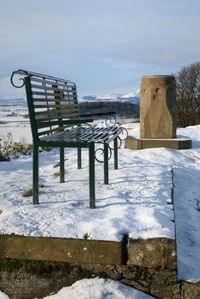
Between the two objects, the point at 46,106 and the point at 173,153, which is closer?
the point at 46,106

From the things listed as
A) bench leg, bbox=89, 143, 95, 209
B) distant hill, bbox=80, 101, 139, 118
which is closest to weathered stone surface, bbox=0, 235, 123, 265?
bench leg, bbox=89, 143, 95, 209

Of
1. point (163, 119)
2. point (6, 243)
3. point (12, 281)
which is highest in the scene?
point (163, 119)

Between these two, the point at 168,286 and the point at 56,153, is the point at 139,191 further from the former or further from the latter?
the point at 56,153

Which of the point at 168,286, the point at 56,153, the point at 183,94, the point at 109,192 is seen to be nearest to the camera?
the point at 168,286

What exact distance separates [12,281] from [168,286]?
1.11m

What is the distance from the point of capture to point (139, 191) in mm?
4398

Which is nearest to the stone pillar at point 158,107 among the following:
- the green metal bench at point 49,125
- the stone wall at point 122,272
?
the green metal bench at point 49,125

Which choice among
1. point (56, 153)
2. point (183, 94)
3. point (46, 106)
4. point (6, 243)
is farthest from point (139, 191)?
point (183, 94)

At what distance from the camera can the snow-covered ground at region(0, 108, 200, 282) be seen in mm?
3301

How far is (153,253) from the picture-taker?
122 inches

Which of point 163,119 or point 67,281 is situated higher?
point 163,119

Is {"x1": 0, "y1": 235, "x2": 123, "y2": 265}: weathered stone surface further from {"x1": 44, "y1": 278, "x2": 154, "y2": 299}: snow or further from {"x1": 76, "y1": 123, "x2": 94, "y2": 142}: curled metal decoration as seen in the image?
{"x1": 76, "y1": 123, "x2": 94, "y2": 142}: curled metal decoration

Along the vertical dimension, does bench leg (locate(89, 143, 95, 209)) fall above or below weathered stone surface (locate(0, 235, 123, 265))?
above

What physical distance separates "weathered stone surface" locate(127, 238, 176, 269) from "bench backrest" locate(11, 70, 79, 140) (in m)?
1.49
